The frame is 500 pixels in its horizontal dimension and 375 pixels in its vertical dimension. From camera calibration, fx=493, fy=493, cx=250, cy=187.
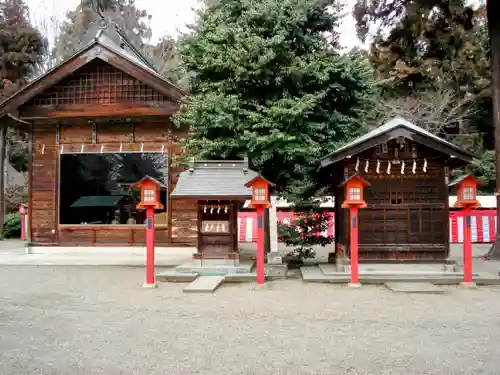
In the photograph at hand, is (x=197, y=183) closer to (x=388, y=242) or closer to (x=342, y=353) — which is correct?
(x=388, y=242)

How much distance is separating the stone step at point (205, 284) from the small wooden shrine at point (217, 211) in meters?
1.23

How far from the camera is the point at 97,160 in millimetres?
17172

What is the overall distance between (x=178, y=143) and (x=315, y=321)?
34.8 feet

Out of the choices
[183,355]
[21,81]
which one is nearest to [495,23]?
[183,355]

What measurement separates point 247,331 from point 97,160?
39.6 feet

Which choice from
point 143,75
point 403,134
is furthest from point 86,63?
point 403,134

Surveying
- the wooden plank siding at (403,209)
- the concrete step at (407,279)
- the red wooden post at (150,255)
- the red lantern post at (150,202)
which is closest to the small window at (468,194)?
the wooden plank siding at (403,209)

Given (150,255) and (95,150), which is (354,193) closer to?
(150,255)

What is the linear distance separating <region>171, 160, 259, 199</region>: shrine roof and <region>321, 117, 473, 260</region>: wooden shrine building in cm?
208

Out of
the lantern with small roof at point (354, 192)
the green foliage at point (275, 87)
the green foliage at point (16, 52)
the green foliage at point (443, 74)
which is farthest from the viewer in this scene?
the green foliage at point (16, 52)

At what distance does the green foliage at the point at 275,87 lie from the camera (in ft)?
42.0

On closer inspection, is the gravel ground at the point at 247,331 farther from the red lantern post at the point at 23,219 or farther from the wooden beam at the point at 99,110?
the red lantern post at the point at 23,219

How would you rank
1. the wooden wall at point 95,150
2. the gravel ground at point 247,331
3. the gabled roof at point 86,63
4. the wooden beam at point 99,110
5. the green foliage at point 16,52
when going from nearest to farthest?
the gravel ground at point 247,331 < the gabled roof at point 86,63 < the wooden beam at point 99,110 < the wooden wall at point 95,150 < the green foliage at point 16,52

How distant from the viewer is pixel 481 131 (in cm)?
2336
